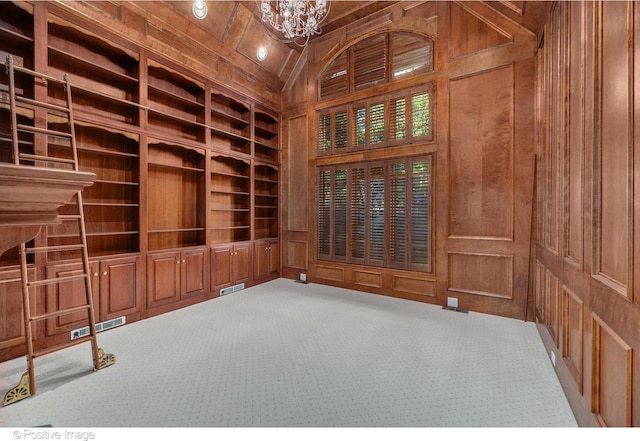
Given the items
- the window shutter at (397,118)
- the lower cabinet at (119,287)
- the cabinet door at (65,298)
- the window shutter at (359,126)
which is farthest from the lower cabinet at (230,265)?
the window shutter at (397,118)

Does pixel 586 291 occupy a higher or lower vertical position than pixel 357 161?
lower

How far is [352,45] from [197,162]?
3.08m

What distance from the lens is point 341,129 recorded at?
470 centimetres

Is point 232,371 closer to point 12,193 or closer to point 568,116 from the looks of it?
point 12,193

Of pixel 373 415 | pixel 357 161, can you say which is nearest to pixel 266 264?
pixel 357 161

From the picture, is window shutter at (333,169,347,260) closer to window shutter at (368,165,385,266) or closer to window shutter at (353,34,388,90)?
window shutter at (368,165,385,266)

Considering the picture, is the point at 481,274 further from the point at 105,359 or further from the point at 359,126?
the point at 105,359

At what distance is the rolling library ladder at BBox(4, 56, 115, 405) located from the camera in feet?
6.61

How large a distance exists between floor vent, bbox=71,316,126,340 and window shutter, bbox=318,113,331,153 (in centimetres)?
367

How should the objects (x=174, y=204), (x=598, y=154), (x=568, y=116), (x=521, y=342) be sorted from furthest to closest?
1. (x=174, y=204)
2. (x=521, y=342)
3. (x=568, y=116)
4. (x=598, y=154)

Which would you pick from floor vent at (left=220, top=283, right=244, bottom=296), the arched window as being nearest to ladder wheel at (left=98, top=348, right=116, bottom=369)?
floor vent at (left=220, top=283, right=244, bottom=296)

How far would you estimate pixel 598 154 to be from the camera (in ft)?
4.80

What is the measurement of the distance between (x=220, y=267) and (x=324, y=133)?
2.79m

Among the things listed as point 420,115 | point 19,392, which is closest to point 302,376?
point 19,392
